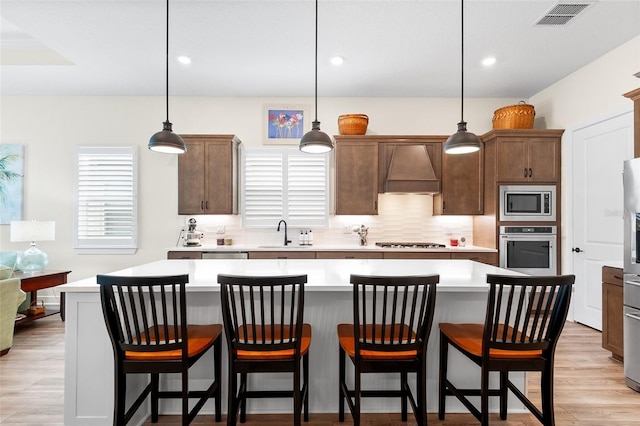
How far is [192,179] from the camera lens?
4828mm

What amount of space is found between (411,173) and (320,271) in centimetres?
276

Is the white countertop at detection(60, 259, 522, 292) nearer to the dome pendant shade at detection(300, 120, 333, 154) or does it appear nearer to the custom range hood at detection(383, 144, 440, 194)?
the dome pendant shade at detection(300, 120, 333, 154)

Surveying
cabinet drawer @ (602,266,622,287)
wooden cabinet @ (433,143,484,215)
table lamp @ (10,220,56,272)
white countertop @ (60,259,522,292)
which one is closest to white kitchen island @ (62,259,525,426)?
white countertop @ (60,259,522,292)

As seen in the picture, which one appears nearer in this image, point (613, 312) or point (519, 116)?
point (613, 312)

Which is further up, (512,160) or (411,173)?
(512,160)

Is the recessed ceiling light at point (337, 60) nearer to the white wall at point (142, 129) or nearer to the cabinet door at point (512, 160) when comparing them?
the white wall at point (142, 129)

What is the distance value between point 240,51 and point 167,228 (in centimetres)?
285

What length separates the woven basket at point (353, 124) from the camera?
4906mm

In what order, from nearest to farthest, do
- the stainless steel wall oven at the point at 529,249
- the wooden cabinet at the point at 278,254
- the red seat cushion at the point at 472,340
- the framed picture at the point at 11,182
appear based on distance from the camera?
the red seat cushion at the point at 472,340 → the stainless steel wall oven at the point at 529,249 → the wooden cabinet at the point at 278,254 → the framed picture at the point at 11,182

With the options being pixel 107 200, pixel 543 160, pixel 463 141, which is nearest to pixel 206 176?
pixel 107 200

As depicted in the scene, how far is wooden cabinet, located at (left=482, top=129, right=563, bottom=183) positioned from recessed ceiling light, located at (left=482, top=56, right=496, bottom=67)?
0.90 metres

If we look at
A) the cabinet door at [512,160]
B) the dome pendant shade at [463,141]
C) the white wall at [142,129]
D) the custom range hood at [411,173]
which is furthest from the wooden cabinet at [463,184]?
the dome pendant shade at [463,141]

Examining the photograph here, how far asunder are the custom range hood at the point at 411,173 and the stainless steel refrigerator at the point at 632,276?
2.24 metres

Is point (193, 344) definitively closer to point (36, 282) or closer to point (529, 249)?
point (36, 282)
